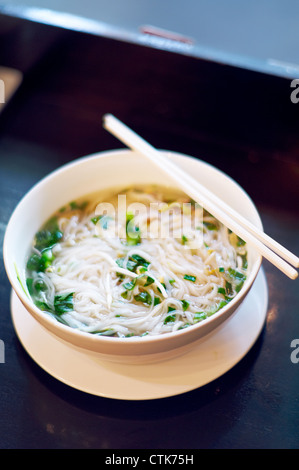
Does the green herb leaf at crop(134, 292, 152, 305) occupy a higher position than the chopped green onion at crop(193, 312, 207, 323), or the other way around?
the chopped green onion at crop(193, 312, 207, 323)

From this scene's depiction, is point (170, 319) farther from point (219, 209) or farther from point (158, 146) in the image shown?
point (158, 146)

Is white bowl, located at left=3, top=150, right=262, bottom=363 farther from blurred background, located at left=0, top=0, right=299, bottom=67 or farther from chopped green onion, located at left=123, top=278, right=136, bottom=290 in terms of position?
blurred background, located at left=0, top=0, right=299, bottom=67

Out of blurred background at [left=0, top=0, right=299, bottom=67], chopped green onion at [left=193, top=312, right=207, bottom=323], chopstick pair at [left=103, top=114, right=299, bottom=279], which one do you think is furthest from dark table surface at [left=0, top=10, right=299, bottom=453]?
blurred background at [left=0, top=0, right=299, bottom=67]

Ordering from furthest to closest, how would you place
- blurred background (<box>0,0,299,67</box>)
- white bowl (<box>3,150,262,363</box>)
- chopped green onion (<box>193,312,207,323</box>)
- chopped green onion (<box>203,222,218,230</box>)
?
blurred background (<box>0,0,299,67</box>)
chopped green onion (<box>203,222,218,230</box>)
chopped green onion (<box>193,312,207,323</box>)
white bowl (<box>3,150,262,363</box>)

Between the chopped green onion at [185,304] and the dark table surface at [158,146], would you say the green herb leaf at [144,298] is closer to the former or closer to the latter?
the chopped green onion at [185,304]

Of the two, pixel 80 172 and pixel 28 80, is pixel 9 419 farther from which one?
pixel 28 80

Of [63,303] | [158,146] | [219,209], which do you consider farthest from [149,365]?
[158,146]
